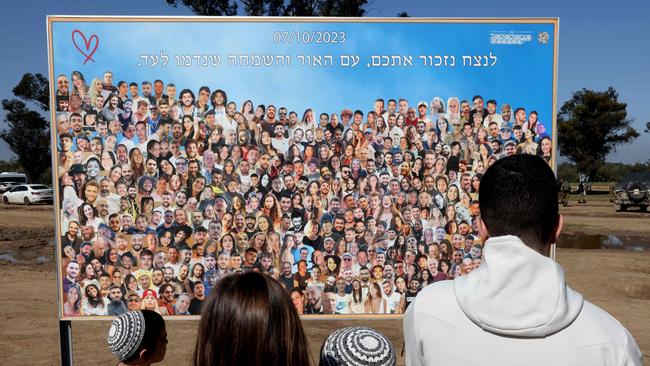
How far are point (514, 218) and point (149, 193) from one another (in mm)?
3103

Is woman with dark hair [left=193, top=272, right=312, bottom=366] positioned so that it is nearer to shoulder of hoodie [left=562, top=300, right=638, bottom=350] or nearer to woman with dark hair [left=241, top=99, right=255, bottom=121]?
shoulder of hoodie [left=562, top=300, right=638, bottom=350]

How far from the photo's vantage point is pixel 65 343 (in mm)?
4199

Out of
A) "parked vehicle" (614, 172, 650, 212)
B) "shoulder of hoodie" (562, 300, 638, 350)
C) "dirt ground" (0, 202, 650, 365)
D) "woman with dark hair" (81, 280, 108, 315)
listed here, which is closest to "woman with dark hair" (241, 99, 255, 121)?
"woman with dark hair" (81, 280, 108, 315)

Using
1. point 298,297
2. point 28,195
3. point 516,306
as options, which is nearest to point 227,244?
point 298,297

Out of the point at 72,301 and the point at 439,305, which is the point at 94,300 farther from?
the point at 439,305

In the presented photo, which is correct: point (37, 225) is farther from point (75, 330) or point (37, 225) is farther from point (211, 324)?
point (211, 324)

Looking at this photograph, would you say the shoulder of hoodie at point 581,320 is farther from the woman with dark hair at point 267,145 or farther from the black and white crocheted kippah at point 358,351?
the woman with dark hair at point 267,145

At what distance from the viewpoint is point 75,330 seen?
25.8 ft

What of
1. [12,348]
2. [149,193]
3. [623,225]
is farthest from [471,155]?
[623,225]

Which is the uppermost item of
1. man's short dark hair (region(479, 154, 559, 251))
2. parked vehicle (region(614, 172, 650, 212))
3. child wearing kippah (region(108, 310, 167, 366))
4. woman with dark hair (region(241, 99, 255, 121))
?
woman with dark hair (region(241, 99, 255, 121))

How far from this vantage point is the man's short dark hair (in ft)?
5.24

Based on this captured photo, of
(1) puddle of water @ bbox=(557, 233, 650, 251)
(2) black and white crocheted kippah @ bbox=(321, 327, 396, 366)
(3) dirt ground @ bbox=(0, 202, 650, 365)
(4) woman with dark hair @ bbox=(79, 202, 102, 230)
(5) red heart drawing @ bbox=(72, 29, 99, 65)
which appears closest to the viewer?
(2) black and white crocheted kippah @ bbox=(321, 327, 396, 366)

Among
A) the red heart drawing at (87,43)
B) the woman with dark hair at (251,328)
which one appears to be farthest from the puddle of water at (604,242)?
the woman with dark hair at (251,328)

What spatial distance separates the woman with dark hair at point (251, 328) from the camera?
1608 mm
